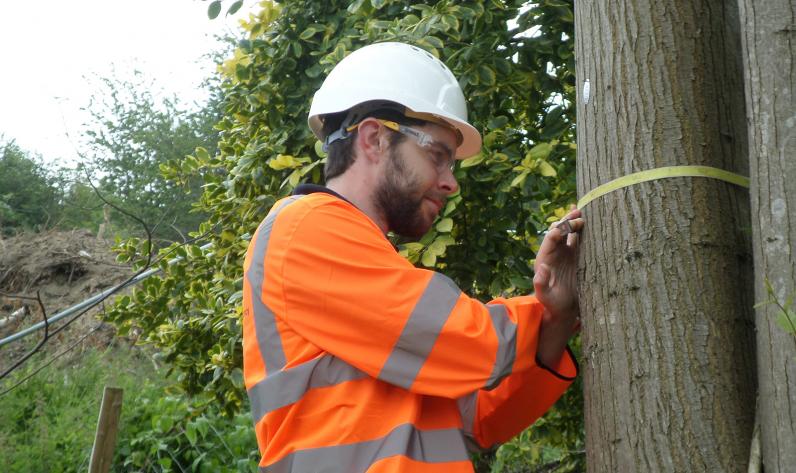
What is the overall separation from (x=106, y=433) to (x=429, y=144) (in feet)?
9.13

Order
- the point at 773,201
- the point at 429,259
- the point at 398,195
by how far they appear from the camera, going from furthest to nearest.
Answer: the point at 429,259 < the point at 398,195 < the point at 773,201

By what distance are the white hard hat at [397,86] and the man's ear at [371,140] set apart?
7 cm

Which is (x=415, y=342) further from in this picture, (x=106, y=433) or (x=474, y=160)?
Answer: (x=106, y=433)

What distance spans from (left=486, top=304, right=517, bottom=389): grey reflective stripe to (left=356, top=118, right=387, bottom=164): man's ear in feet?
2.04

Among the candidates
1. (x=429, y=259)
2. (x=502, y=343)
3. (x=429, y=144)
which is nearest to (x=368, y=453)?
(x=502, y=343)

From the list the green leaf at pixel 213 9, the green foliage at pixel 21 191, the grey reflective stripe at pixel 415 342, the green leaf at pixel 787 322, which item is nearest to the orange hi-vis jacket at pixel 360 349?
the grey reflective stripe at pixel 415 342

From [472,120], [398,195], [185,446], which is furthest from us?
[185,446]

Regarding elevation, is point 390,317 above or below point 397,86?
below

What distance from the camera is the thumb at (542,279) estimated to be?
2.38 metres

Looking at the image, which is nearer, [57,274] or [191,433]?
[191,433]

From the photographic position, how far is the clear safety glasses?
2.68 meters

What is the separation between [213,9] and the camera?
4.12 metres

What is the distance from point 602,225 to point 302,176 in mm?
1694

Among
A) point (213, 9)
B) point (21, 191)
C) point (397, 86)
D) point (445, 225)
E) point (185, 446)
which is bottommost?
point (185, 446)
